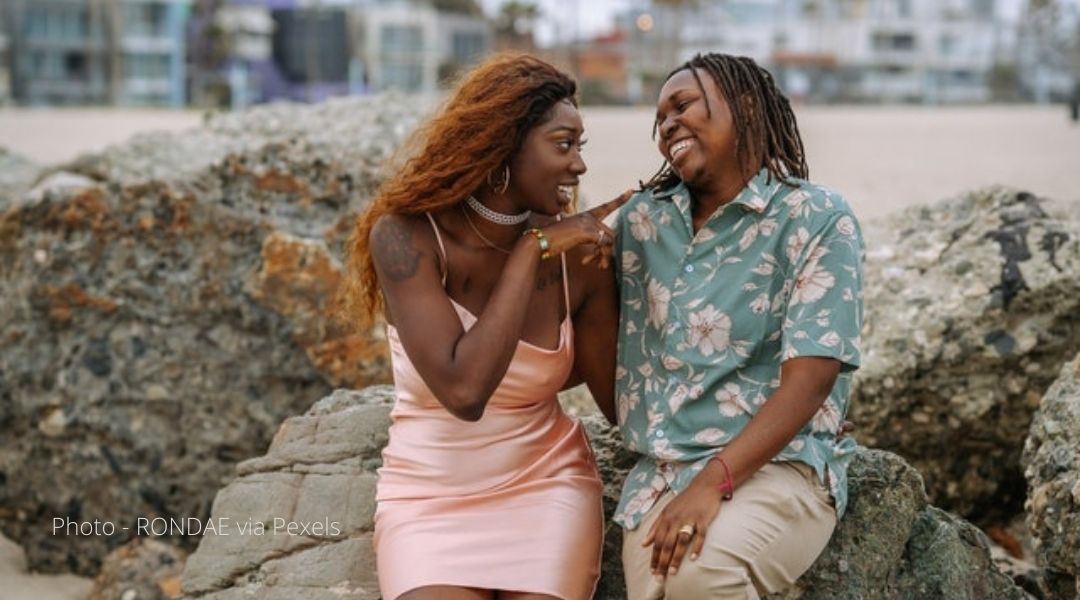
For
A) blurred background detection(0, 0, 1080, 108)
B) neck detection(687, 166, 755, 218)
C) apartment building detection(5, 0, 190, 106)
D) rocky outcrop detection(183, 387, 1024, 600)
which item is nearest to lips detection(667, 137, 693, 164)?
neck detection(687, 166, 755, 218)

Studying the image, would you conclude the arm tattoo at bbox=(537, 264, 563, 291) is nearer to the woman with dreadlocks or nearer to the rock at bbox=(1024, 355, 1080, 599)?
the woman with dreadlocks

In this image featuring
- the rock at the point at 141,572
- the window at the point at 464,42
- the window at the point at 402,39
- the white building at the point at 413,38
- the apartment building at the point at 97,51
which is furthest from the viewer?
the window at the point at 464,42

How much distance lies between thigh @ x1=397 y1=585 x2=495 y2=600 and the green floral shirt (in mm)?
400

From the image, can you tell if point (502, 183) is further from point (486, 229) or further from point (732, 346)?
point (732, 346)

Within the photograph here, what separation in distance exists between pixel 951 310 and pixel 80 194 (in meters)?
3.55

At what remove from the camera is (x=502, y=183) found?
3.73 m

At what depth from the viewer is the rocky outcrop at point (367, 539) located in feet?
11.9

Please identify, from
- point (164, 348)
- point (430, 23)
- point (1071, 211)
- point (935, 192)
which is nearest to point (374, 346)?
point (164, 348)

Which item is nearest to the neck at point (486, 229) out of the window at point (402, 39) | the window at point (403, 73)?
the window at point (403, 73)

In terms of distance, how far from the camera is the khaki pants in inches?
126

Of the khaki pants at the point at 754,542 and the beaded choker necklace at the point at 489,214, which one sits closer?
the khaki pants at the point at 754,542

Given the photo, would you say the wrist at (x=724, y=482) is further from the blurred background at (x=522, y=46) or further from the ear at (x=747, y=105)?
the blurred background at (x=522, y=46)

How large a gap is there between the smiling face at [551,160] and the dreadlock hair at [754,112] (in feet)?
0.73

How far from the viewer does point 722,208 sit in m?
3.50
